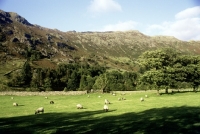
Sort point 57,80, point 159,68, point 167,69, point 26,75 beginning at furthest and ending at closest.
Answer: point 57,80 < point 26,75 < point 159,68 < point 167,69

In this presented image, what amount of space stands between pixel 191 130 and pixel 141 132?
4.59m

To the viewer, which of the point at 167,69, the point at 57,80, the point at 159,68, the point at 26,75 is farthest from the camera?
the point at 57,80

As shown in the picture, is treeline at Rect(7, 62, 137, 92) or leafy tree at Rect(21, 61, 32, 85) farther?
leafy tree at Rect(21, 61, 32, 85)

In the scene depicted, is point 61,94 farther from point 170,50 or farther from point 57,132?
point 57,132

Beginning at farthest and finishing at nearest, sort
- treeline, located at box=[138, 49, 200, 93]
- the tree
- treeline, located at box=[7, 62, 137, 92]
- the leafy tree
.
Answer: the leafy tree
treeline, located at box=[7, 62, 137, 92]
treeline, located at box=[138, 49, 200, 93]
the tree

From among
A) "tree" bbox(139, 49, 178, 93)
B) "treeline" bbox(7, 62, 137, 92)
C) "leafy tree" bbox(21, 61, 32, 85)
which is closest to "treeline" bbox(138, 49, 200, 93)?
"tree" bbox(139, 49, 178, 93)

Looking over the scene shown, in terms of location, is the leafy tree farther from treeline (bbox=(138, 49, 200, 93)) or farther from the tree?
the tree

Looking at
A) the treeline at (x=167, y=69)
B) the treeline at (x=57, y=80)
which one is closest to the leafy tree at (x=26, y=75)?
the treeline at (x=57, y=80)

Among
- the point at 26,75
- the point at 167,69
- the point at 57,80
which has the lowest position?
the point at 57,80

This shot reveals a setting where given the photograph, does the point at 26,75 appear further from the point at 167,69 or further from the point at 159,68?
the point at 167,69

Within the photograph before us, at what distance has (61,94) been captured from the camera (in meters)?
83.3

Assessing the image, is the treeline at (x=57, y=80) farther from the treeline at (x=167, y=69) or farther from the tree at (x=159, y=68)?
the tree at (x=159, y=68)

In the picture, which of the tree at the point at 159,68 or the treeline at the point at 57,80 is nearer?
the tree at the point at 159,68

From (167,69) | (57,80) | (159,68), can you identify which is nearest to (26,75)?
(57,80)
